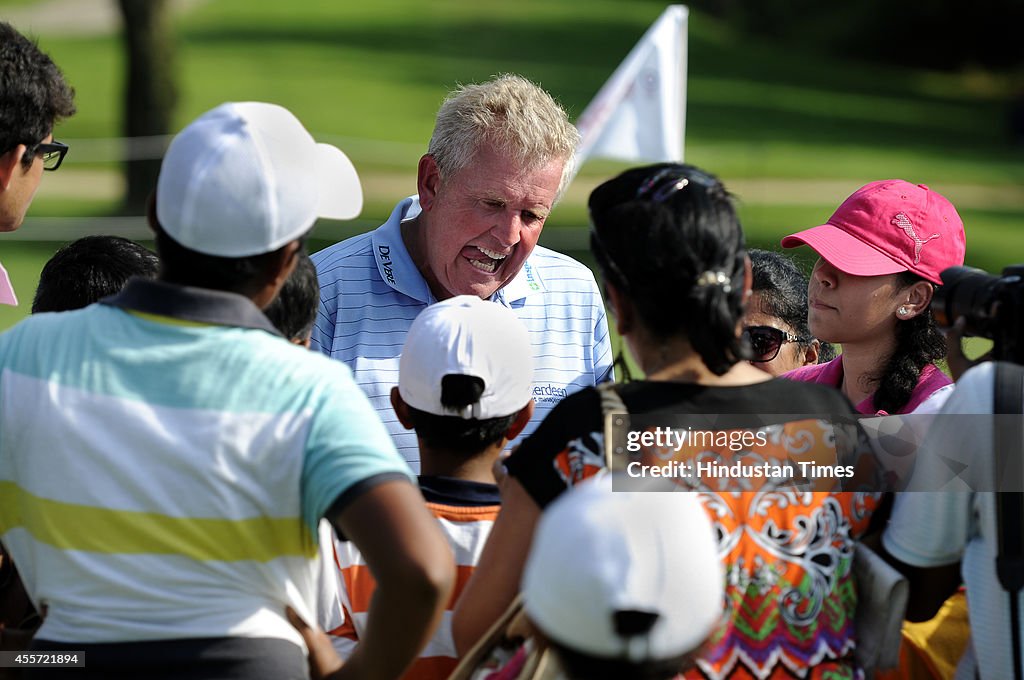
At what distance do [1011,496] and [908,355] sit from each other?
4.45 feet

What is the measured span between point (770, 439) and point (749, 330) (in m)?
1.74

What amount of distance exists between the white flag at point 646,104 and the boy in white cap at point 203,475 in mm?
6164

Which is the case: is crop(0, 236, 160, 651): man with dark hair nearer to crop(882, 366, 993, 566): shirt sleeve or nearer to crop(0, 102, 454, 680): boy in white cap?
crop(0, 102, 454, 680): boy in white cap

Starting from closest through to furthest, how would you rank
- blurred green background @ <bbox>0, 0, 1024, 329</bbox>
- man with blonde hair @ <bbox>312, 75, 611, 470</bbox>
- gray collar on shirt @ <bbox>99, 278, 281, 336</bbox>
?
1. gray collar on shirt @ <bbox>99, 278, 281, 336</bbox>
2. man with blonde hair @ <bbox>312, 75, 611, 470</bbox>
3. blurred green background @ <bbox>0, 0, 1024, 329</bbox>

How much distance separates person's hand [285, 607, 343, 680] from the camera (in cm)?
241

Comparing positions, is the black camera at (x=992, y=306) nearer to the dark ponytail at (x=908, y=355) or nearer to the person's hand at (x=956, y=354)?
the person's hand at (x=956, y=354)

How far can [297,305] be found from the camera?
296cm

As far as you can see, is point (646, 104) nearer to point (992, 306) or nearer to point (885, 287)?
point (885, 287)

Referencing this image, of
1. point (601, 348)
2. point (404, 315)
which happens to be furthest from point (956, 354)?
point (404, 315)

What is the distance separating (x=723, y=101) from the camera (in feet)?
116

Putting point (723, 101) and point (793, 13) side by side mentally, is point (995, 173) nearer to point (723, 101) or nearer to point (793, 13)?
point (723, 101)

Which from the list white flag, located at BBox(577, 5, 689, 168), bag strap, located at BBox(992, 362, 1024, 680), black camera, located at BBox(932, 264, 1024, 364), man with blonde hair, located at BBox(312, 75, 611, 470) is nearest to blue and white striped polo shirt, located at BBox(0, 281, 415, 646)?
bag strap, located at BBox(992, 362, 1024, 680)

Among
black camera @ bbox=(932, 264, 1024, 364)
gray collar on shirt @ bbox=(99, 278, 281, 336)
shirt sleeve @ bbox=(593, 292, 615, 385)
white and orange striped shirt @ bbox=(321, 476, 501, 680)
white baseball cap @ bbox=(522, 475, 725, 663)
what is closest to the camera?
white baseball cap @ bbox=(522, 475, 725, 663)

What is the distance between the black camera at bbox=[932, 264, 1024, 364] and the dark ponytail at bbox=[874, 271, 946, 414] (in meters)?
0.86
